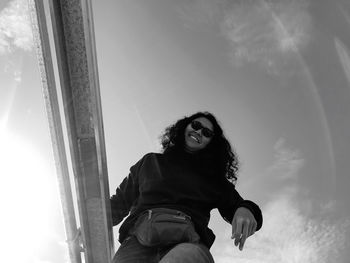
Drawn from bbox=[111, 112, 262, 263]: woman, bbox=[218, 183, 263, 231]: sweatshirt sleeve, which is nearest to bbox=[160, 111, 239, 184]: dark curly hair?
bbox=[111, 112, 262, 263]: woman

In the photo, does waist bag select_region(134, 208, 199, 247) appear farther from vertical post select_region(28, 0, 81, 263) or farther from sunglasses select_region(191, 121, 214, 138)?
sunglasses select_region(191, 121, 214, 138)

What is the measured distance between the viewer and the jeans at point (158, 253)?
5.84ft

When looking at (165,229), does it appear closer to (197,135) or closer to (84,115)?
(84,115)

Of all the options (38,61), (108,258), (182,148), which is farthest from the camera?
(182,148)

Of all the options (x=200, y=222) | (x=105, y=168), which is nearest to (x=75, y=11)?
(x=105, y=168)

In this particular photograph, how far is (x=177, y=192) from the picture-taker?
2.53 metres

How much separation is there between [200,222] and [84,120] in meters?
1.05

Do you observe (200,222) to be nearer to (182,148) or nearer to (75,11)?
(182,148)

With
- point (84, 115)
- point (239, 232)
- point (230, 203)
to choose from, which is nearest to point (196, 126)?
point (230, 203)

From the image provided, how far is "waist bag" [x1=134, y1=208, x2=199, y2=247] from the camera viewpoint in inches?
83.7

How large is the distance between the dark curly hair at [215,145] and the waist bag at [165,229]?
87cm

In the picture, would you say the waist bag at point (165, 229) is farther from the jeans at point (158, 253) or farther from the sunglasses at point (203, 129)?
the sunglasses at point (203, 129)

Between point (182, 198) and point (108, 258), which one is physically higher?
point (182, 198)

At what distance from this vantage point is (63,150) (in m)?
2.31
